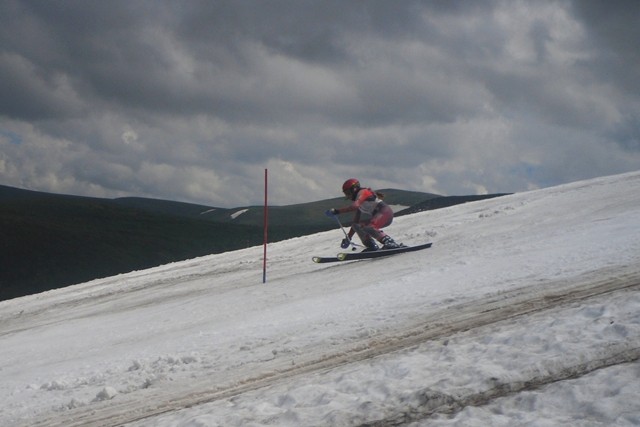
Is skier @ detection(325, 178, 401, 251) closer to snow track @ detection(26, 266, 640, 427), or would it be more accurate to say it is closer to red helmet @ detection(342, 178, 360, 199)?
red helmet @ detection(342, 178, 360, 199)

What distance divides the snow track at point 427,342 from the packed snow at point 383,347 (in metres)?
0.02

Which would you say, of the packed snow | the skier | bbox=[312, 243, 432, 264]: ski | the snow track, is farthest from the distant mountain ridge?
the snow track

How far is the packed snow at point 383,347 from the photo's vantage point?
4.31 metres

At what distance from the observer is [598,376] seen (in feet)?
14.2

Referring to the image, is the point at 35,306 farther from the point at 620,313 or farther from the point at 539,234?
the point at 620,313

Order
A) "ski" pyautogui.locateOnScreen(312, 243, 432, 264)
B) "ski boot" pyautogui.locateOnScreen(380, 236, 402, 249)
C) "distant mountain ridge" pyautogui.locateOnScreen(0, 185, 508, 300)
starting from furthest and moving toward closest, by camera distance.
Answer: "distant mountain ridge" pyautogui.locateOnScreen(0, 185, 508, 300)
"ski boot" pyautogui.locateOnScreen(380, 236, 402, 249)
"ski" pyautogui.locateOnScreen(312, 243, 432, 264)

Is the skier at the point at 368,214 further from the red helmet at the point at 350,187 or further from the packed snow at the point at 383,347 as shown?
the packed snow at the point at 383,347

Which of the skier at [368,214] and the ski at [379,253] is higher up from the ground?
the skier at [368,214]

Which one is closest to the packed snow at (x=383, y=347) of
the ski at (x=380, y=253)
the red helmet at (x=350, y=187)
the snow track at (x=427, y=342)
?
the snow track at (x=427, y=342)

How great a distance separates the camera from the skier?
1373 cm

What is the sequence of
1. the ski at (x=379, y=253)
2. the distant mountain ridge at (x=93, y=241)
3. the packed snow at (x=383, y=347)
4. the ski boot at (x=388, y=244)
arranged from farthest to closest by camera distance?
the distant mountain ridge at (x=93, y=241) → the ski boot at (x=388, y=244) → the ski at (x=379, y=253) → the packed snow at (x=383, y=347)

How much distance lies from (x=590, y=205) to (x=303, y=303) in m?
9.59

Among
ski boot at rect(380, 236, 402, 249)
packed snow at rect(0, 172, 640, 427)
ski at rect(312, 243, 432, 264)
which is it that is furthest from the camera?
ski boot at rect(380, 236, 402, 249)

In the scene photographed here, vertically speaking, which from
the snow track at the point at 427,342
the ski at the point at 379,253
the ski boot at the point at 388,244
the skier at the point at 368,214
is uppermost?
the skier at the point at 368,214
